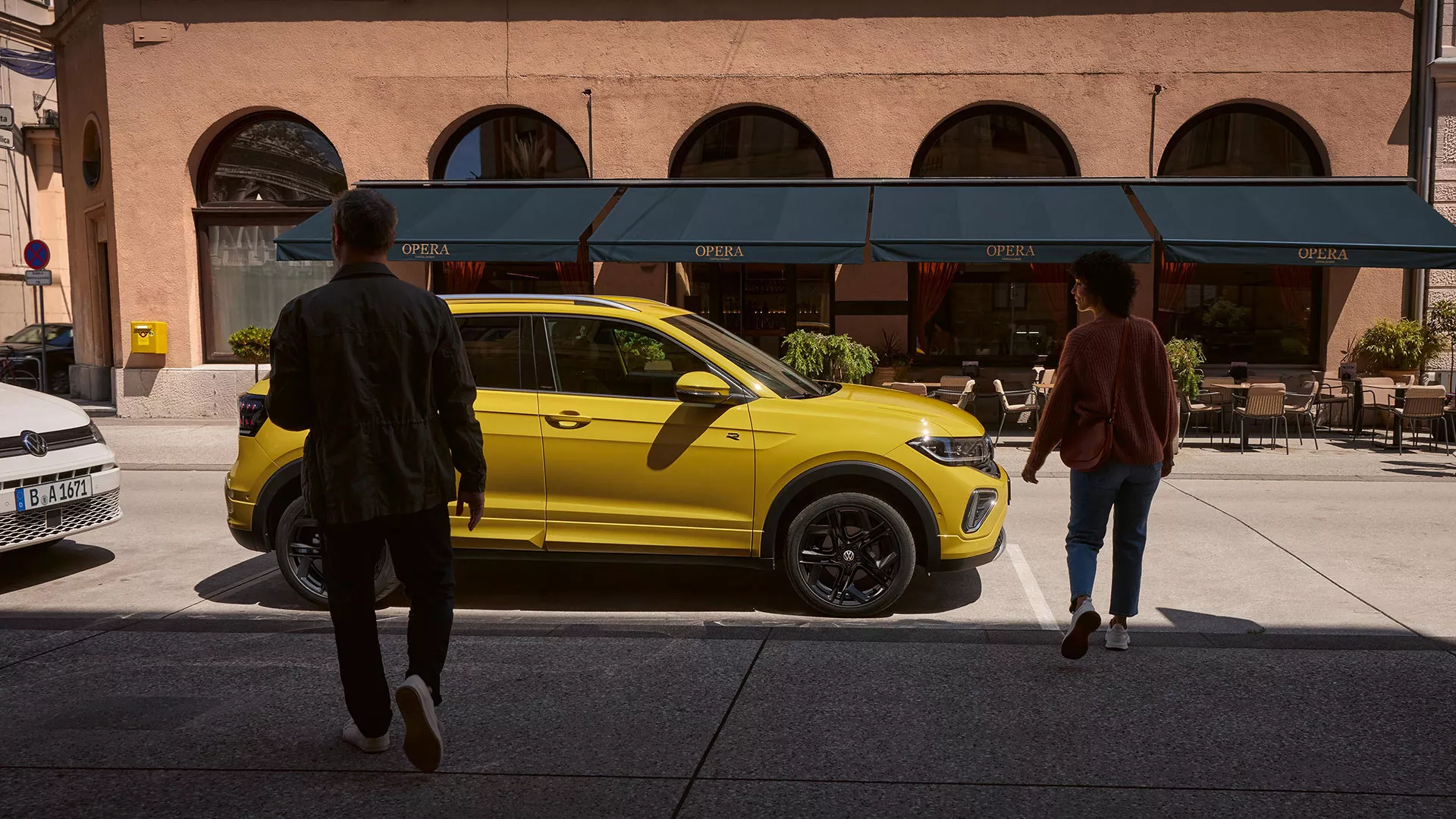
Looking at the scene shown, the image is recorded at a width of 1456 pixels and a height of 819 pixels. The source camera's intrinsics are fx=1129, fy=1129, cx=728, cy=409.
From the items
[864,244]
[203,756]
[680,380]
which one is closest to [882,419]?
[680,380]

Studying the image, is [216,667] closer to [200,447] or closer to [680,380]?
[680,380]

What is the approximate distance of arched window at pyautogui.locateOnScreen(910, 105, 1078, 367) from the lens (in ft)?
54.7

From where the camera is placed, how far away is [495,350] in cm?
639

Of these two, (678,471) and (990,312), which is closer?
(678,471)

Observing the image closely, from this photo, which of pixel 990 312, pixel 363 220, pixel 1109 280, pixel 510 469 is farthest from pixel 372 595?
pixel 990 312

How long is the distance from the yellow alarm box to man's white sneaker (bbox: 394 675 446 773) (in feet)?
51.6

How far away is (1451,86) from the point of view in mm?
15695

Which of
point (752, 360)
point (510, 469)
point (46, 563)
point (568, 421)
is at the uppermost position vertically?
point (752, 360)

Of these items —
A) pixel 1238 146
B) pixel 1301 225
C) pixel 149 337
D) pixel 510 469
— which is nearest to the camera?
pixel 510 469

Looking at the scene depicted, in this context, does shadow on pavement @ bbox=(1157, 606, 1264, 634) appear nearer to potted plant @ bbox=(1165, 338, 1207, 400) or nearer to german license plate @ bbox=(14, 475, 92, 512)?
german license plate @ bbox=(14, 475, 92, 512)

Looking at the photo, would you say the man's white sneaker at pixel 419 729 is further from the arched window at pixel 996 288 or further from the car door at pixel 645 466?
the arched window at pixel 996 288

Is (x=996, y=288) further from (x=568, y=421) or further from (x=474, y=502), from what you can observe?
(x=474, y=502)

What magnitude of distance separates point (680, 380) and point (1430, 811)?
372 centimetres

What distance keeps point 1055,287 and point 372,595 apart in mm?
14307
